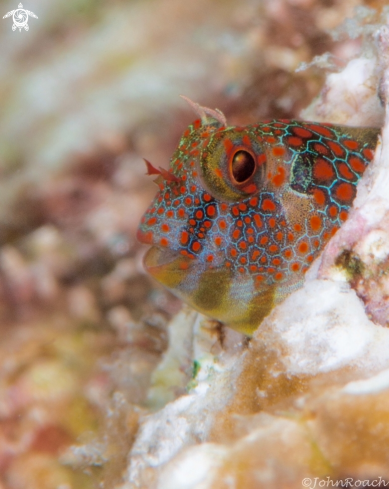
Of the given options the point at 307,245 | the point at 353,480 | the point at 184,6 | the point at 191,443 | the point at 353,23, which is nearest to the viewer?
the point at 353,480

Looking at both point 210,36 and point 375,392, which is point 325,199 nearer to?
point 375,392

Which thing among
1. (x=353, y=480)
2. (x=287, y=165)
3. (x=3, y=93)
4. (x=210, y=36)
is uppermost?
(x=3, y=93)

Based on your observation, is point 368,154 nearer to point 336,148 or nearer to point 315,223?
point 336,148

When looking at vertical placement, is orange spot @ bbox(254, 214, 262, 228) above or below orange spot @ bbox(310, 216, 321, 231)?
above

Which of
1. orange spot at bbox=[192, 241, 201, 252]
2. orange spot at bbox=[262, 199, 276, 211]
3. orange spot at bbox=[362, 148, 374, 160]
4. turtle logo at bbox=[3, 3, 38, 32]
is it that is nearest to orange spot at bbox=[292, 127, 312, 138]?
orange spot at bbox=[362, 148, 374, 160]

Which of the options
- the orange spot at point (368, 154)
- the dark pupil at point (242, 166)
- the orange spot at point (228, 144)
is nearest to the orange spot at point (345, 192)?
the orange spot at point (368, 154)

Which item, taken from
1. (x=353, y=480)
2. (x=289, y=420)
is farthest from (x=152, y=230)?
(x=353, y=480)

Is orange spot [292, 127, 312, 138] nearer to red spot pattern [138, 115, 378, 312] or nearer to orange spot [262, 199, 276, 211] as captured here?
red spot pattern [138, 115, 378, 312]
